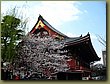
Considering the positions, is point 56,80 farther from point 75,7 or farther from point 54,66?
point 75,7

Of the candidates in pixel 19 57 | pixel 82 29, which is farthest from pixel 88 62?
pixel 19 57

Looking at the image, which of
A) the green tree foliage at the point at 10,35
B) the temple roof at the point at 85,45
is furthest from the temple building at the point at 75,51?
the green tree foliage at the point at 10,35

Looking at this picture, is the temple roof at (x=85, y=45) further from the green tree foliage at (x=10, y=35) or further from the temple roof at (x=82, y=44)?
the green tree foliage at (x=10, y=35)

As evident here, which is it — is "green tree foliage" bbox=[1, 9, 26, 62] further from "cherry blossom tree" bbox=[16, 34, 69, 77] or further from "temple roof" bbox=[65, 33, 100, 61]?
"temple roof" bbox=[65, 33, 100, 61]

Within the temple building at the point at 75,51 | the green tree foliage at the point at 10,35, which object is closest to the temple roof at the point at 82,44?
the temple building at the point at 75,51

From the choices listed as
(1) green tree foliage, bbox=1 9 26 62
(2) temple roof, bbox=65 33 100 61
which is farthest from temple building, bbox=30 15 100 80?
(1) green tree foliage, bbox=1 9 26 62

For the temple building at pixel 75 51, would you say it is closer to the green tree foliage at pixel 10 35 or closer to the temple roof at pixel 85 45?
the temple roof at pixel 85 45

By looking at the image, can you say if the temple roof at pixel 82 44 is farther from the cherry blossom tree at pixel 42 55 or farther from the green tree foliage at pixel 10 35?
the green tree foliage at pixel 10 35
